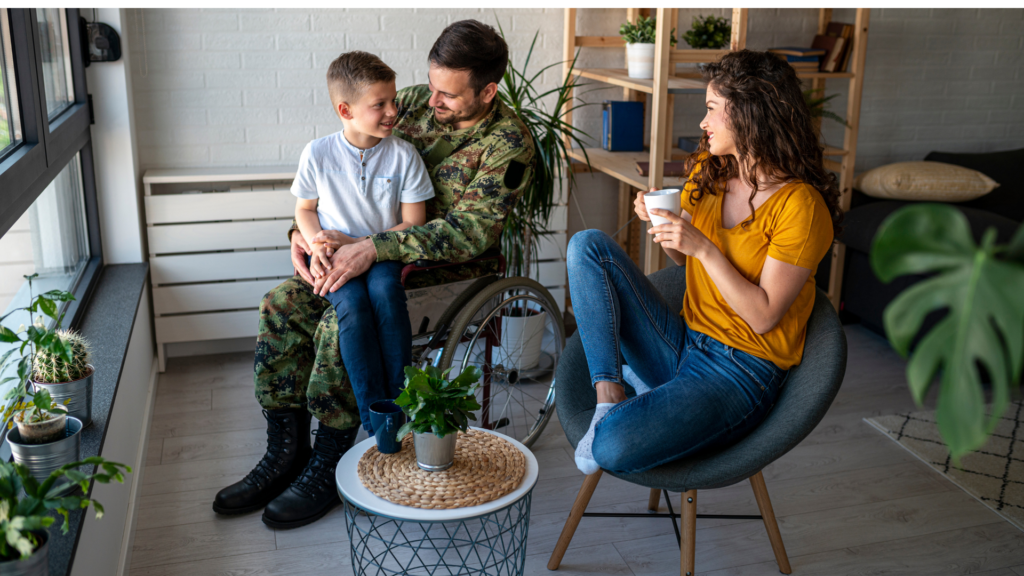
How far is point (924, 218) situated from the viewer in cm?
56

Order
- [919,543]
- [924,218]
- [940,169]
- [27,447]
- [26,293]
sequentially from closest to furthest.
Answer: [924,218]
[27,447]
[26,293]
[919,543]
[940,169]

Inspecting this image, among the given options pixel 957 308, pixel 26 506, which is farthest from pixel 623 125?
pixel 957 308

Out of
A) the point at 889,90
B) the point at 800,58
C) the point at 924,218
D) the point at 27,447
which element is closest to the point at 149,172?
the point at 27,447

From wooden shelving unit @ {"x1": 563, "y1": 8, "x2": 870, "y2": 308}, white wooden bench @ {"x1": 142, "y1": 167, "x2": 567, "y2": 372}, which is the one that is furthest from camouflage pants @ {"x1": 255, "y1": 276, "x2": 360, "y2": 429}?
wooden shelving unit @ {"x1": 563, "y1": 8, "x2": 870, "y2": 308}

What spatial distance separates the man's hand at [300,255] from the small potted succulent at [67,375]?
57 centimetres

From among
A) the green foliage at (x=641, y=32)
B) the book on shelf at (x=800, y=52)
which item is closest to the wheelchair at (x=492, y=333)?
the green foliage at (x=641, y=32)

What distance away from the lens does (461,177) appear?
7.13 ft

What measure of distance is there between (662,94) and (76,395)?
6.16 feet

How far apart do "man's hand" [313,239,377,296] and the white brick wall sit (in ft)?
4.33

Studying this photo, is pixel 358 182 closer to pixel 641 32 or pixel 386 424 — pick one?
pixel 386 424

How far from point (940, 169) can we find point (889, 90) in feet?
1.85

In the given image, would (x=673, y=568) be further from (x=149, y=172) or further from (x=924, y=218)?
(x=149, y=172)

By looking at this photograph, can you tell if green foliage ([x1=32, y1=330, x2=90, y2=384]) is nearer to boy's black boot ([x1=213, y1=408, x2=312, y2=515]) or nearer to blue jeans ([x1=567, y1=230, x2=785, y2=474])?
boy's black boot ([x1=213, y1=408, x2=312, y2=515])

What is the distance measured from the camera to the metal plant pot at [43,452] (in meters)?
1.37
